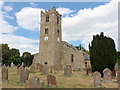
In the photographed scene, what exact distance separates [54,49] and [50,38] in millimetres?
2630

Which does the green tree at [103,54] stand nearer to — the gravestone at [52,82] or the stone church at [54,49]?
the gravestone at [52,82]

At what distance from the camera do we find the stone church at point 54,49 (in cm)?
2902

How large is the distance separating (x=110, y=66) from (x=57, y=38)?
17008mm

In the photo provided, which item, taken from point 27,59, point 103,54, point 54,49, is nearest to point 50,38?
point 54,49

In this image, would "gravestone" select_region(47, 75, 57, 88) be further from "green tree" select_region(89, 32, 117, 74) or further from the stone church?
the stone church

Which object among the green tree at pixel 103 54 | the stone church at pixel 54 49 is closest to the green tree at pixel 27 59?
the stone church at pixel 54 49

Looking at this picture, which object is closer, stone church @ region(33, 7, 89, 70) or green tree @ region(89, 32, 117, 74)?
green tree @ region(89, 32, 117, 74)

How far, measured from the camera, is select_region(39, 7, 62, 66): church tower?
1138 inches

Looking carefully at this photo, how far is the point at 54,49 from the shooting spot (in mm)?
28938

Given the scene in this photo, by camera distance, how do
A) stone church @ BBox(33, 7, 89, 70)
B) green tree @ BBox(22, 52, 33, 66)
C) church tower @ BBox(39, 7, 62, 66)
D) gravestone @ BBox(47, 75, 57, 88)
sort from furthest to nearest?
green tree @ BBox(22, 52, 33, 66) < stone church @ BBox(33, 7, 89, 70) < church tower @ BBox(39, 7, 62, 66) < gravestone @ BBox(47, 75, 57, 88)

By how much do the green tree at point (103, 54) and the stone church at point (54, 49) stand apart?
1329 centimetres

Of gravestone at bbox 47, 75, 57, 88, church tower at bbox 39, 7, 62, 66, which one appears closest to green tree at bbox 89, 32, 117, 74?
gravestone at bbox 47, 75, 57, 88

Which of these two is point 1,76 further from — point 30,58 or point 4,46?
point 4,46

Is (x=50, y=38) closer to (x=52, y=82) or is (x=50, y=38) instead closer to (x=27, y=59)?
(x=27, y=59)
